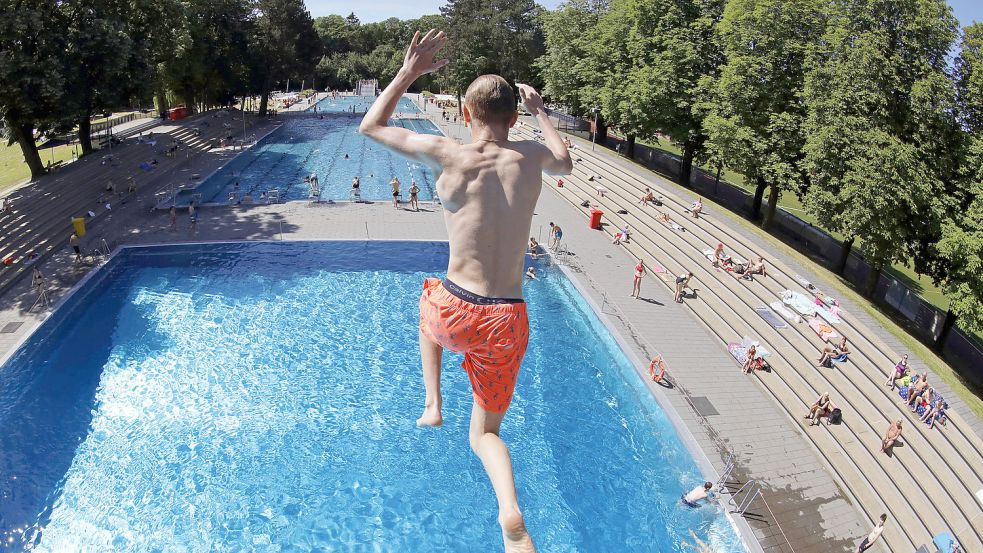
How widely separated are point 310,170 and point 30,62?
1625 cm

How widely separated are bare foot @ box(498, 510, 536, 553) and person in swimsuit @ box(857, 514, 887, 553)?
10824 millimetres

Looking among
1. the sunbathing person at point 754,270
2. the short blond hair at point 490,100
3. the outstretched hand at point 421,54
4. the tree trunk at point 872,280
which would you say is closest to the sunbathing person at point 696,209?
the sunbathing person at point 754,270

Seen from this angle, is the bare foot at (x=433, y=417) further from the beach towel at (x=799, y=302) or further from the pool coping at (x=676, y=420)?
the beach towel at (x=799, y=302)

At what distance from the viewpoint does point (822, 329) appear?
55.1 ft

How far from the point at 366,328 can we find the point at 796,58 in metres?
21.2

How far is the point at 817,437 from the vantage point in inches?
542

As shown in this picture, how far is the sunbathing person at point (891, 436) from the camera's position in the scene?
41.8 ft

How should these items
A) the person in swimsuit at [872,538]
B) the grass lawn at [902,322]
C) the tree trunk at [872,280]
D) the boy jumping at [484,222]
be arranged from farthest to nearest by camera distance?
the tree trunk at [872,280]
the grass lawn at [902,322]
the person in swimsuit at [872,538]
the boy jumping at [484,222]

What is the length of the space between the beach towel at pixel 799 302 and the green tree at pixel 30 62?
90.6 ft

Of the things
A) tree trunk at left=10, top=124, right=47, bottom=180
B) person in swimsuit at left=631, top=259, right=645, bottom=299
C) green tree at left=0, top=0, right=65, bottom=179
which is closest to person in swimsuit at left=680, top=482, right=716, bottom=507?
person in swimsuit at left=631, top=259, right=645, bottom=299

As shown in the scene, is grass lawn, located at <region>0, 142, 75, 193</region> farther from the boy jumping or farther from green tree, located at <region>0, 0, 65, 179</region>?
the boy jumping

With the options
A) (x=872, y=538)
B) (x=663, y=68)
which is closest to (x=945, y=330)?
(x=872, y=538)

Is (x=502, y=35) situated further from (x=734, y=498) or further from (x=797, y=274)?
(x=734, y=498)

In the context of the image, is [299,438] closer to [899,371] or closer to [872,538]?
[872,538]
